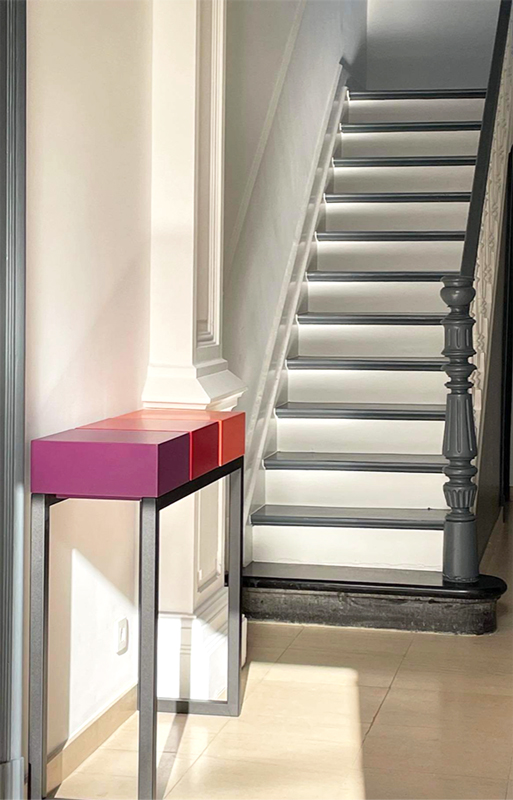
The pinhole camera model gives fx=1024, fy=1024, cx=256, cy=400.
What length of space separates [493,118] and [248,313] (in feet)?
5.45

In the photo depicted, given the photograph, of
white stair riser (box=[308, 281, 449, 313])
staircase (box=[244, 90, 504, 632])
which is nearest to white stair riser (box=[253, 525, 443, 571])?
staircase (box=[244, 90, 504, 632])

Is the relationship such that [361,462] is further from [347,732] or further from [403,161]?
[403,161]

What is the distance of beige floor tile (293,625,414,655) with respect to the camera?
3.68 meters

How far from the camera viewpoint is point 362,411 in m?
Result: 4.72

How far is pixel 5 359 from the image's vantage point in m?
2.14

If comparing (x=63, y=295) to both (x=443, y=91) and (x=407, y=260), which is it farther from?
(x=443, y=91)

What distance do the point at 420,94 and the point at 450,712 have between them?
4890mm

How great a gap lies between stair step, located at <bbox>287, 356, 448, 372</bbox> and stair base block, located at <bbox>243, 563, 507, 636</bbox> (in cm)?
119

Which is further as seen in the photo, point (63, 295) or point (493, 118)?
point (493, 118)

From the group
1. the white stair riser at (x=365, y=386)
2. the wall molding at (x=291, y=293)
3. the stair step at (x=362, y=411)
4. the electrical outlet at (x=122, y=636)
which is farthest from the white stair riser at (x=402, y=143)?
the electrical outlet at (x=122, y=636)

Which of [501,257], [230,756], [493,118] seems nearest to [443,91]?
[501,257]

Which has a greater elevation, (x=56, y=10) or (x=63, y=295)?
(x=56, y=10)

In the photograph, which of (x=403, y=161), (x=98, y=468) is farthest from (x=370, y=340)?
(x=98, y=468)

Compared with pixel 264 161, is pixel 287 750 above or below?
below
